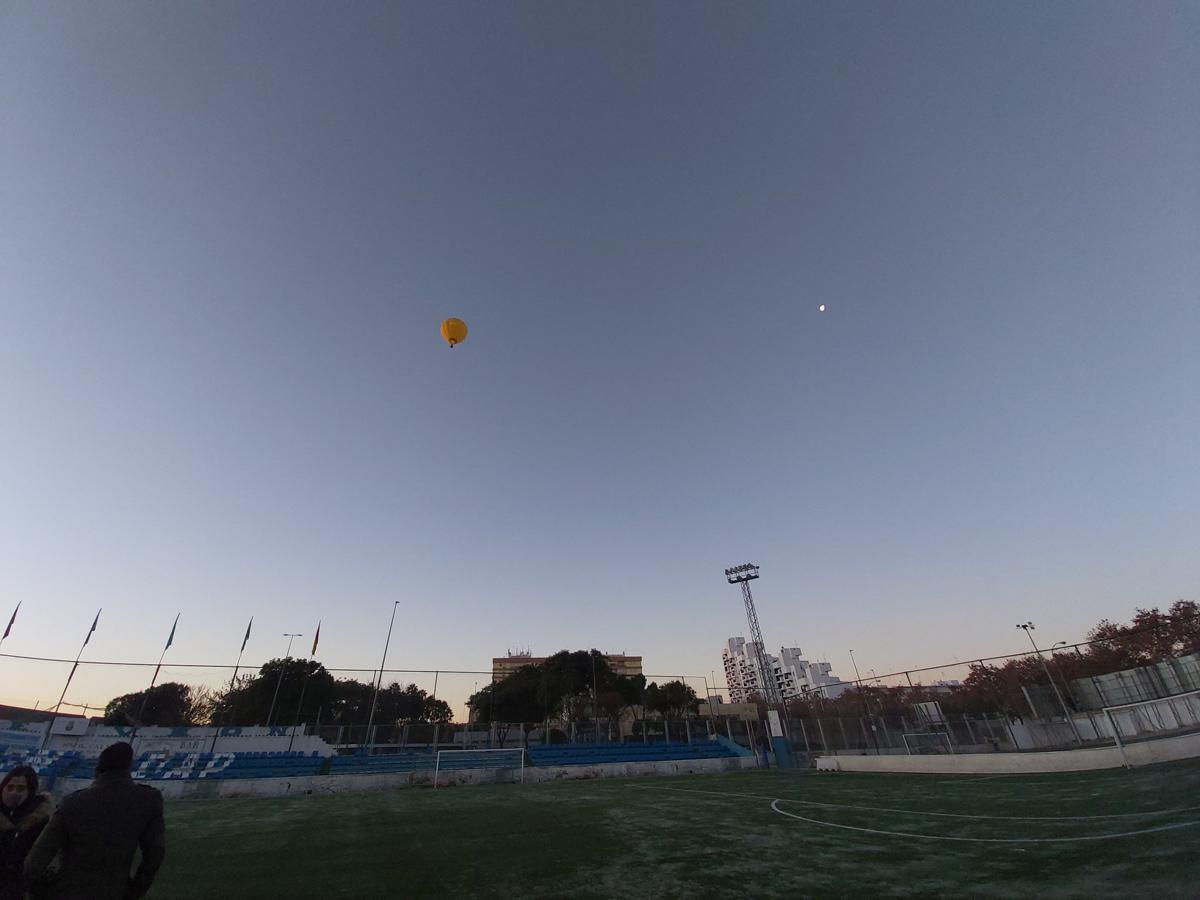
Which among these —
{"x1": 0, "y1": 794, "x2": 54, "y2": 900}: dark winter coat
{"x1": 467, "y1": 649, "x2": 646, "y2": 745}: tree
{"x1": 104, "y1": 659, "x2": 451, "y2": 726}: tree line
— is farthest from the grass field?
{"x1": 467, "y1": 649, "x2": 646, "y2": 745}: tree

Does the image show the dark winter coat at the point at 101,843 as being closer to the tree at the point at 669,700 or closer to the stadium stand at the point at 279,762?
the stadium stand at the point at 279,762

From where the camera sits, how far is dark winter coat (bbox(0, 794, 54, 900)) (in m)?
3.68

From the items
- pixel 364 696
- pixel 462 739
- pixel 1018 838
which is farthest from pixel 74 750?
pixel 1018 838

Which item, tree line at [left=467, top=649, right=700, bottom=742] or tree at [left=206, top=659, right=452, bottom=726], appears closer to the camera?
tree at [left=206, top=659, right=452, bottom=726]

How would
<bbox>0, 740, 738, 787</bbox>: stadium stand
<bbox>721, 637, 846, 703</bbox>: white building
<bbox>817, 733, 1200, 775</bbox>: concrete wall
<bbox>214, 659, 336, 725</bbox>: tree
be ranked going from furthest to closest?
<bbox>721, 637, 846, 703</bbox>: white building < <bbox>214, 659, 336, 725</bbox>: tree < <bbox>0, 740, 738, 787</bbox>: stadium stand < <bbox>817, 733, 1200, 775</bbox>: concrete wall

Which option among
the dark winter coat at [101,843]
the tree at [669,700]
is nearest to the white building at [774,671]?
the tree at [669,700]

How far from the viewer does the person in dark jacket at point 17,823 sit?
3.69 metres

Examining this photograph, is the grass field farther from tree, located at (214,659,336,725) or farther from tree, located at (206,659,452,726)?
tree, located at (214,659,336,725)

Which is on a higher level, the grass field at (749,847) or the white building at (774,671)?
the white building at (774,671)

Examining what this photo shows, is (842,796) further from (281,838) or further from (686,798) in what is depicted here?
(281,838)

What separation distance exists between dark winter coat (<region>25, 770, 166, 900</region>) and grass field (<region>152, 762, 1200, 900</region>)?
3751 millimetres

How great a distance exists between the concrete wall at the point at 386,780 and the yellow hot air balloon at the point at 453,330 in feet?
64.3

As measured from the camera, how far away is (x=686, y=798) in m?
15.3

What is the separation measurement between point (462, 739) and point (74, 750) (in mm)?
21271
